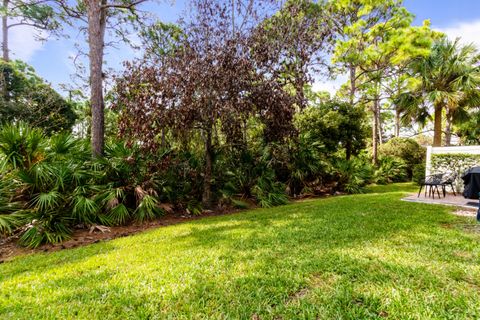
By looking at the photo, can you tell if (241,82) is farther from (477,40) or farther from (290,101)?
(477,40)

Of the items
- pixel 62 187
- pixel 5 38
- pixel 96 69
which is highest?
pixel 5 38

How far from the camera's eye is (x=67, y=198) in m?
5.40

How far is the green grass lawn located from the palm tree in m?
9.71

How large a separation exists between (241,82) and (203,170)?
10.1 feet

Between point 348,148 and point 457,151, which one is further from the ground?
point 348,148

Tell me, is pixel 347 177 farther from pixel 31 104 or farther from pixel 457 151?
pixel 31 104

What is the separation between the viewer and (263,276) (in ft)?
8.66

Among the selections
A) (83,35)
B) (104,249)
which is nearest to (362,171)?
(104,249)

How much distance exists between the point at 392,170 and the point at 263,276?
1426 centimetres

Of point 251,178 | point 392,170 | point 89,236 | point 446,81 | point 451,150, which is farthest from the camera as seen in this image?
point 392,170

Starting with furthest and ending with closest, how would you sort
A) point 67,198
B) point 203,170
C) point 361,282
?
point 203,170 < point 67,198 < point 361,282

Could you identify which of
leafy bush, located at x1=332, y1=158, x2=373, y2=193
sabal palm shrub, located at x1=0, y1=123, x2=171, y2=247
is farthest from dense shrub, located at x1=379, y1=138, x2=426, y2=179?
sabal palm shrub, located at x1=0, y1=123, x2=171, y2=247

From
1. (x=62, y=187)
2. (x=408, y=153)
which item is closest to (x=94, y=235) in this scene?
(x=62, y=187)

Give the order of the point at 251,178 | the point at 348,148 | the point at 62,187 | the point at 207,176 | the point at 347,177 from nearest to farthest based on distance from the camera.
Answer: the point at 62,187 < the point at 207,176 < the point at 251,178 < the point at 347,177 < the point at 348,148
